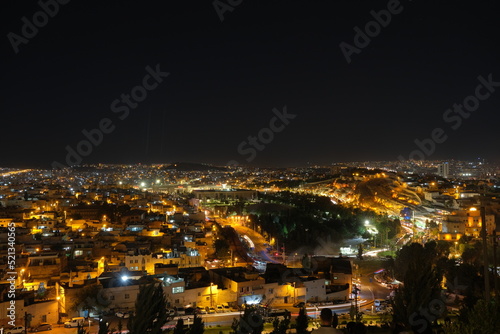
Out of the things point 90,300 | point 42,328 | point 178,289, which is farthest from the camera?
point 178,289

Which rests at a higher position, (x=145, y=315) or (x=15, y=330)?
(x=145, y=315)

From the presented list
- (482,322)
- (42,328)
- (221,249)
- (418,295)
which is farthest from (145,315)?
(221,249)

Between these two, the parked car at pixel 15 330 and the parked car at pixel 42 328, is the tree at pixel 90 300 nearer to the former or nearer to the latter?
the parked car at pixel 42 328

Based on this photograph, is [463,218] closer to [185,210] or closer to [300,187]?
[185,210]

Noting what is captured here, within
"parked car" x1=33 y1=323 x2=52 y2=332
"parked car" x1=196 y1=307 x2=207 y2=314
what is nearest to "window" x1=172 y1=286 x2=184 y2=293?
"parked car" x1=196 y1=307 x2=207 y2=314

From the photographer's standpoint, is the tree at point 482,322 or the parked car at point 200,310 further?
the parked car at point 200,310

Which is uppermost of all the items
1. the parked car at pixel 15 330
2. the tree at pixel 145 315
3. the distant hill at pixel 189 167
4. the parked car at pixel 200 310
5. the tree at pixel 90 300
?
the distant hill at pixel 189 167

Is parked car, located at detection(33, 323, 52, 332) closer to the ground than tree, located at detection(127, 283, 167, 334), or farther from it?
closer to the ground

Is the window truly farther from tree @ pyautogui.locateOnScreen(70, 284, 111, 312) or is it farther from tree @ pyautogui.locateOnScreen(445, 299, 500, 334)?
tree @ pyautogui.locateOnScreen(445, 299, 500, 334)

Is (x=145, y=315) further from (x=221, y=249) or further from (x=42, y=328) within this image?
(x=221, y=249)

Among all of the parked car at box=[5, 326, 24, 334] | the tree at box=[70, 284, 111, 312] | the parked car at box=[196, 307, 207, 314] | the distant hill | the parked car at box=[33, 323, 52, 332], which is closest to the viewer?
the parked car at box=[5, 326, 24, 334]

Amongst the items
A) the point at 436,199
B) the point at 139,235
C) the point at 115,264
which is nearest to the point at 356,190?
the point at 436,199

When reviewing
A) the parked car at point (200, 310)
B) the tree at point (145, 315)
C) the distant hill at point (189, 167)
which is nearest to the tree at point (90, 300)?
the parked car at point (200, 310)
